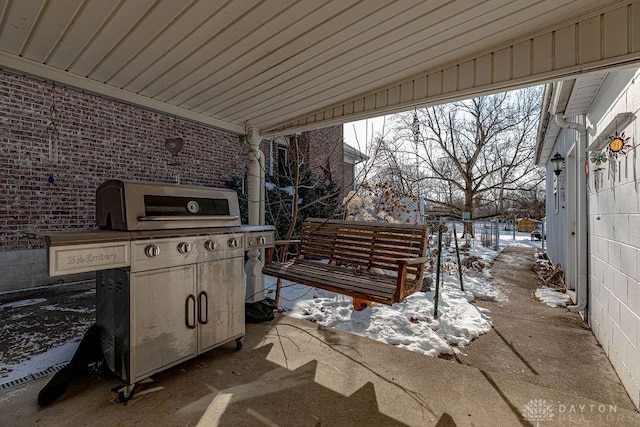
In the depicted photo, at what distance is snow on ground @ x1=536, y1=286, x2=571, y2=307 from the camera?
470 cm

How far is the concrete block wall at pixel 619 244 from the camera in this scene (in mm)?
2305

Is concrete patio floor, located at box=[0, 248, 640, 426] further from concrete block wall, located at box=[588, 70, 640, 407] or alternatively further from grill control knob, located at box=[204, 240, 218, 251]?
grill control knob, located at box=[204, 240, 218, 251]

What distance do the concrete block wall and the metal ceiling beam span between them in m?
0.55

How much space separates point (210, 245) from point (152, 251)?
1.48 feet

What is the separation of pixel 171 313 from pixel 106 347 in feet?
1.79

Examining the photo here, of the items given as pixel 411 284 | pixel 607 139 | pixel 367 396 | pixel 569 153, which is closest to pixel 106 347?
pixel 367 396

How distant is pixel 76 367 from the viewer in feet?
7.35

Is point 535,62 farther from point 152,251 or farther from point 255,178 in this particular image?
point 255,178

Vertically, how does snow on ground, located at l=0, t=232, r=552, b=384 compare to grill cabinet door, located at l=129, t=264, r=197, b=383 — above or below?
below

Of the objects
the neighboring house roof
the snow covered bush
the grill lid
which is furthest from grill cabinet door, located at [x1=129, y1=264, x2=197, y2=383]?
the neighboring house roof

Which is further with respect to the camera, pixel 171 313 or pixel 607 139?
pixel 607 139

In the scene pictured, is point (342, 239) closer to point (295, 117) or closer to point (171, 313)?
point (295, 117)

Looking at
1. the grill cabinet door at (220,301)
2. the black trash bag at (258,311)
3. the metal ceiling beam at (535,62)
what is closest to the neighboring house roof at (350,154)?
the metal ceiling beam at (535,62)

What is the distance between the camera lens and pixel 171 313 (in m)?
2.24
